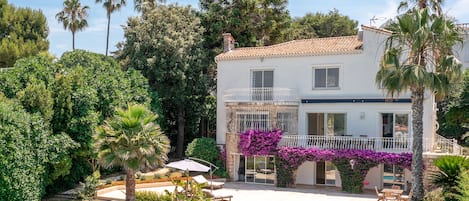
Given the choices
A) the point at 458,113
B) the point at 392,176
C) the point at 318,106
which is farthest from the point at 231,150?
the point at 458,113

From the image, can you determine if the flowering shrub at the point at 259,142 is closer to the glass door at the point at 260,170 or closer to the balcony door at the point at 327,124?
the glass door at the point at 260,170

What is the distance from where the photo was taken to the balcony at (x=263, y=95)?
32.9 meters

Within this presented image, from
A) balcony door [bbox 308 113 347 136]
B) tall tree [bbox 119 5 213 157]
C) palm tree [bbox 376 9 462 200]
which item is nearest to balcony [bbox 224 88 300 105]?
balcony door [bbox 308 113 347 136]

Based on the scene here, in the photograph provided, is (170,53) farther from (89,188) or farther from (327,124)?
(89,188)

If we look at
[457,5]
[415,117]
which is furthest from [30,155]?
[457,5]

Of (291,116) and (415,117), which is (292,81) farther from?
(415,117)

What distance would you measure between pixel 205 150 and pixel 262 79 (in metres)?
6.60

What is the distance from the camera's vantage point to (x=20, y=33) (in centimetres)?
5325

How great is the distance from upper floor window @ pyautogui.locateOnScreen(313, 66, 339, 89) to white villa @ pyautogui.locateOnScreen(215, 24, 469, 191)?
0.22 ft

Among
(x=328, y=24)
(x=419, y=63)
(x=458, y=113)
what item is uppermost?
(x=328, y=24)

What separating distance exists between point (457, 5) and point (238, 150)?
1623 cm

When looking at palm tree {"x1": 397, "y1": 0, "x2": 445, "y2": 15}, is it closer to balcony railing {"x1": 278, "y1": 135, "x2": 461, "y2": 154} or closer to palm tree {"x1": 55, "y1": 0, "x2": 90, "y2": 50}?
balcony railing {"x1": 278, "y1": 135, "x2": 461, "y2": 154}

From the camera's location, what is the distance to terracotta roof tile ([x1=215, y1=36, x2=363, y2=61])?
105 feet

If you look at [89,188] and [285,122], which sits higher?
[285,122]
